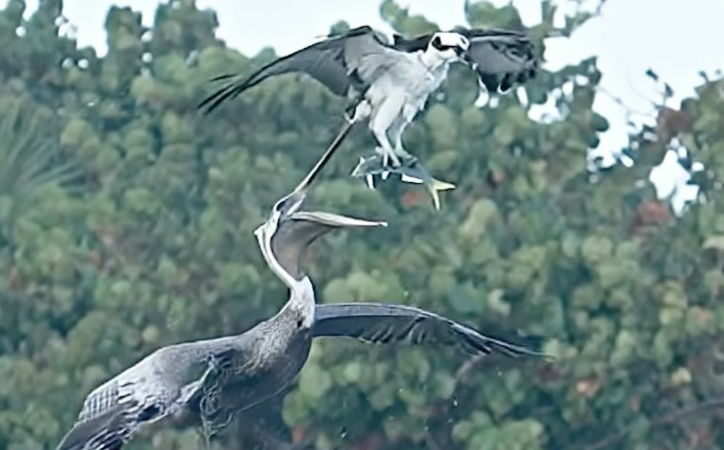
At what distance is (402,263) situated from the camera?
10.0 m

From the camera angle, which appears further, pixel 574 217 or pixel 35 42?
pixel 35 42

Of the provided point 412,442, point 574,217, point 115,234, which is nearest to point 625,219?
point 574,217

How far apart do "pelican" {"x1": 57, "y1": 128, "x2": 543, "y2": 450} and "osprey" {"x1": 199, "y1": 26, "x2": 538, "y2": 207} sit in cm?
12

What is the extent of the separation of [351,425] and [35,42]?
2.30m

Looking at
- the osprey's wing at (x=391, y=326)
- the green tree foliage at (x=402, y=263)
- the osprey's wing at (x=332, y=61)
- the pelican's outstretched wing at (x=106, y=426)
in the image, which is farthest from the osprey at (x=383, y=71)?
the green tree foliage at (x=402, y=263)

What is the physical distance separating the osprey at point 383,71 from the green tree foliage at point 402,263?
2853 mm

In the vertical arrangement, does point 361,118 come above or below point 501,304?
above

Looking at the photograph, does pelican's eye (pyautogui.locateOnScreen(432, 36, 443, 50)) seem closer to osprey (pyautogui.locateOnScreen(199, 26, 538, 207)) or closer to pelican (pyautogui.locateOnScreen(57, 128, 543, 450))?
osprey (pyautogui.locateOnScreen(199, 26, 538, 207))

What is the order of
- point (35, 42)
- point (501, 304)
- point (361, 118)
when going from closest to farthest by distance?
point (361, 118) < point (501, 304) < point (35, 42)

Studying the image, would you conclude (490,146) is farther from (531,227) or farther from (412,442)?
(412,442)

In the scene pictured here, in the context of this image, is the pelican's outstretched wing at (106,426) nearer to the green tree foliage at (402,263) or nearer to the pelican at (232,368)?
the pelican at (232,368)

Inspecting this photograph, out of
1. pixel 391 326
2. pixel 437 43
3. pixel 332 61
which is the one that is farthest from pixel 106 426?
pixel 437 43

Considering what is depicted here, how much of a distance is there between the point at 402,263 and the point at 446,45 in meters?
3.41

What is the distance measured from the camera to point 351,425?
1014cm
